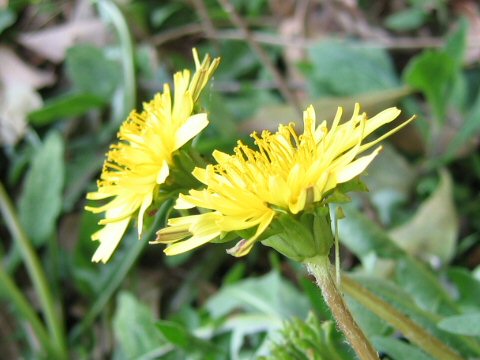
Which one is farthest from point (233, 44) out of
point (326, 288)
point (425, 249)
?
point (326, 288)

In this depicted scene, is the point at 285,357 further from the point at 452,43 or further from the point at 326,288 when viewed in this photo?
the point at 452,43

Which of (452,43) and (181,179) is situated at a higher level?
(181,179)

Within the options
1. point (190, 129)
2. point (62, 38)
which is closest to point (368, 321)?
point (190, 129)

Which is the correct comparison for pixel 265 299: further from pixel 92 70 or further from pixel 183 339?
pixel 92 70

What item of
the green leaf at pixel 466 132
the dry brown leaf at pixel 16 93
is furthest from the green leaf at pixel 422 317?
the dry brown leaf at pixel 16 93

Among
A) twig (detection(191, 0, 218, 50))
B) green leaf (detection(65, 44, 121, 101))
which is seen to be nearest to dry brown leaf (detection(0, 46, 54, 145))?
green leaf (detection(65, 44, 121, 101))

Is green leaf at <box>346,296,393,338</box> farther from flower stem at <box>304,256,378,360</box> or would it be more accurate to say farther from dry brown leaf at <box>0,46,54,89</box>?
dry brown leaf at <box>0,46,54,89</box>
